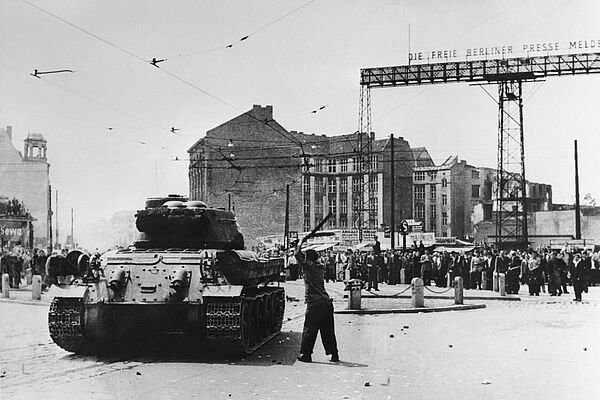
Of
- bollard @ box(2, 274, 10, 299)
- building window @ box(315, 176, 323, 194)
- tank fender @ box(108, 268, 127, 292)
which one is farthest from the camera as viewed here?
building window @ box(315, 176, 323, 194)

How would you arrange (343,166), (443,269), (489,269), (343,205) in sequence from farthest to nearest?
(343,205) < (343,166) < (443,269) < (489,269)

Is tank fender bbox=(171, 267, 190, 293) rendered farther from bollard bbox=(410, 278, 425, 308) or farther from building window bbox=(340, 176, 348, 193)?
building window bbox=(340, 176, 348, 193)

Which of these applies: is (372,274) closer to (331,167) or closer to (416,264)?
(416,264)

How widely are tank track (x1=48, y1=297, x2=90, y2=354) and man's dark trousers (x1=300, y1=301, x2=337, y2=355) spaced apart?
11.1 ft

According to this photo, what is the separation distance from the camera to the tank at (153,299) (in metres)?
11.6

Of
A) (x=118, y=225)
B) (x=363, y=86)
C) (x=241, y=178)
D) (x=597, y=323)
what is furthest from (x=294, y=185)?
(x=597, y=323)

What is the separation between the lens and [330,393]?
891 centimetres

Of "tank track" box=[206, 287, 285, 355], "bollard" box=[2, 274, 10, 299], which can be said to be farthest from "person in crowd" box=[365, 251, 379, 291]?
"tank track" box=[206, 287, 285, 355]

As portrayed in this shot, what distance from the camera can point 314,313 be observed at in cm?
1156

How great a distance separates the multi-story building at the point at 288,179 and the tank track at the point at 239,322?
131 ft

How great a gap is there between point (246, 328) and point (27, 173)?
23.6ft

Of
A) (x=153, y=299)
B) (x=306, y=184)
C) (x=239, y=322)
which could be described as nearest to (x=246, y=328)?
(x=239, y=322)

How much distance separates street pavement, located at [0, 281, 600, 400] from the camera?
901 centimetres

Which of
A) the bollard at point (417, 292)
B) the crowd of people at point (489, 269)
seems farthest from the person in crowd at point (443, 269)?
the bollard at point (417, 292)
